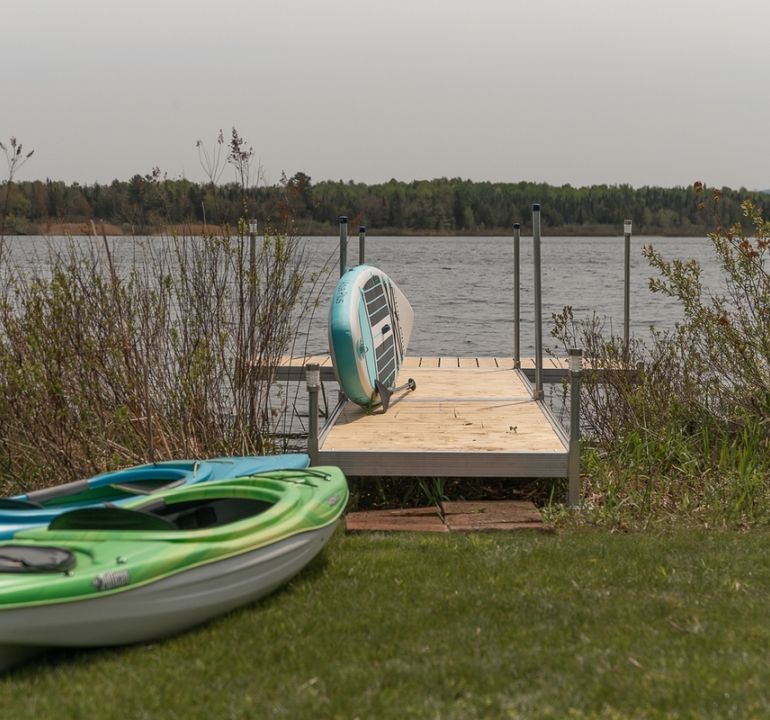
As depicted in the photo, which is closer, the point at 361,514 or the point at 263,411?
the point at 361,514

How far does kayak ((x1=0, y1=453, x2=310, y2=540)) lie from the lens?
5664 millimetres

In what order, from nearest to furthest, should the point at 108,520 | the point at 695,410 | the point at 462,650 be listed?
1. the point at 462,650
2. the point at 108,520
3. the point at 695,410

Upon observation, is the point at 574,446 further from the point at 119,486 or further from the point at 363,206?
the point at 363,206

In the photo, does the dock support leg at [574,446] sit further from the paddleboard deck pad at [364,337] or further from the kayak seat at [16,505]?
→ the kayak seat at [16,505]

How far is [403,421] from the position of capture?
Result: 8.76 metres

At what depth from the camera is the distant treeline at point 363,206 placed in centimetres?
860

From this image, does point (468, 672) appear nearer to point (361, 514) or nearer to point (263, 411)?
point (361, 514)

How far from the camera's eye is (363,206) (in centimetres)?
1903

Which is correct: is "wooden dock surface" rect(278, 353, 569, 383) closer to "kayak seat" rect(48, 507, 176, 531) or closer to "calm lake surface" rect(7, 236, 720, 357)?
"calm lake surface" rect(7, 236, 720, 357)

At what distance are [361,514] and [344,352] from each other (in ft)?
5.62

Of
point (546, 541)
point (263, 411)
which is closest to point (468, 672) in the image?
point (546, 541)

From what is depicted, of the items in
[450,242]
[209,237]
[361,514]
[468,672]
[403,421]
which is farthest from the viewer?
[450,242]

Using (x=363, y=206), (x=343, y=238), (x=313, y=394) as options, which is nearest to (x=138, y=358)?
(x=313, y=394)

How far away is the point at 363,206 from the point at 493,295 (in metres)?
16.4
